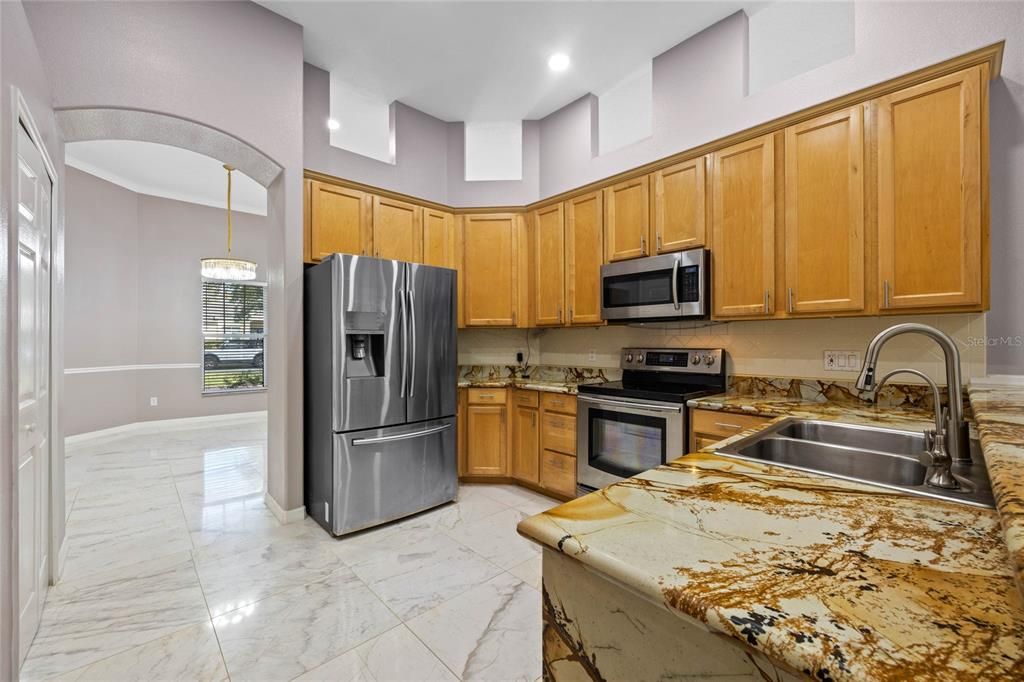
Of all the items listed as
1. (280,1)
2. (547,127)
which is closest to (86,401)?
(280,1)

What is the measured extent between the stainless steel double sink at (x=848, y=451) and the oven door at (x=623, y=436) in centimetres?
89

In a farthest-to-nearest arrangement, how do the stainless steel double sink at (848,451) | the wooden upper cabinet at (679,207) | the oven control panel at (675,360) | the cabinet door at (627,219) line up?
1. the cabinet door at (627,219)
2. the oven control panel at (675,360)
3. the wooden upper cabinet at (679,207)
4. the stainless steel double sink at (848,451)

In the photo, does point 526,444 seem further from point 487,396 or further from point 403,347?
point 403,347

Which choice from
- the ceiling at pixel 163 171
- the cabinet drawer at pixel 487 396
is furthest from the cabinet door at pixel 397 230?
the ceiling at pixel 163 171

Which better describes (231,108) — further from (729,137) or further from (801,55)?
(801,55)

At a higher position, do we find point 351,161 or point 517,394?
point 351,161

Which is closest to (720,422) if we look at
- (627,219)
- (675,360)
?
(675,360)

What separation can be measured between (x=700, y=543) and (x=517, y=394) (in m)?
2.94

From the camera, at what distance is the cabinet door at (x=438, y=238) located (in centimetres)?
374

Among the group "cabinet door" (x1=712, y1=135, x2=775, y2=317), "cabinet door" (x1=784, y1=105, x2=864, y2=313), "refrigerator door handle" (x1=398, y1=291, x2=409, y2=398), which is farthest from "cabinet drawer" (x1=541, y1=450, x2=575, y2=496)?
"cabinet door" (x1=784, y1=105, x2=864, y2=313)

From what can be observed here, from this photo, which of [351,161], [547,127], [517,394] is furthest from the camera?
[547,127]

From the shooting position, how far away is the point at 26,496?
5.82ft

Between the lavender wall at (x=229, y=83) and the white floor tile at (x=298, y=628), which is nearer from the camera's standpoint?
the white floor tile at (x=298, y=628)

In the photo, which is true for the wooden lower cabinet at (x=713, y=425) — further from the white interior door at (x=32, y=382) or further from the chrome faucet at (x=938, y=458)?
the white interior door at (x=32, y=382)
